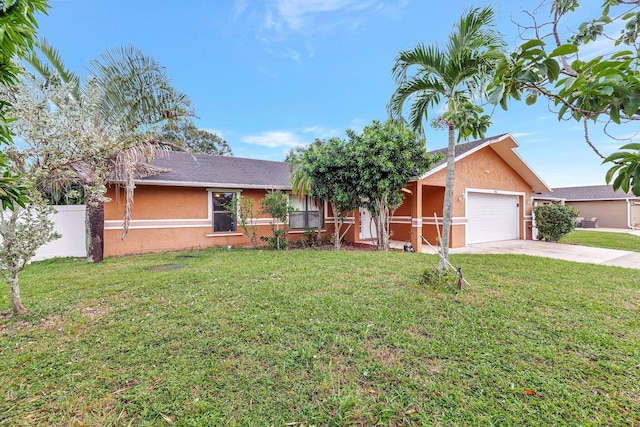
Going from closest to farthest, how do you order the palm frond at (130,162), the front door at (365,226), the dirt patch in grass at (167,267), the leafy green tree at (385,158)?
the dirt patch in grass at (167,267) → the palm frond at (130,162) → the leafy green tree at (385,158) → the front door at (365,226)

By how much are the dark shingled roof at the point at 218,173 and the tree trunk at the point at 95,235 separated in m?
1.52

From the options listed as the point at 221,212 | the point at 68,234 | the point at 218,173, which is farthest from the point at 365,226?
the point at 68,234

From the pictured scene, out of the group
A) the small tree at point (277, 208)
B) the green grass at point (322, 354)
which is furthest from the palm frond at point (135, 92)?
the green grass at point (322, 354)

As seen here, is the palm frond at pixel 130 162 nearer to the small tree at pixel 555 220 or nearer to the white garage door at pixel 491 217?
the white garage door at pixel 491 217

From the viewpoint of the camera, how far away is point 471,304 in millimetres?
4266

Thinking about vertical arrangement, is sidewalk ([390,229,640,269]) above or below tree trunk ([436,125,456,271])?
below

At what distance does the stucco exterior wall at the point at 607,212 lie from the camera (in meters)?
23.4

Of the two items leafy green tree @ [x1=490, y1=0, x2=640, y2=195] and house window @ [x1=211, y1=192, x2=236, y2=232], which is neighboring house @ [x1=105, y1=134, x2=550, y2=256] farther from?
leafy green tree @ [x1=490, y1=0, x2=640, y2=195]

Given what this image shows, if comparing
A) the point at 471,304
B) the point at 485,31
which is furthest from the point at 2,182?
the point at 485,31

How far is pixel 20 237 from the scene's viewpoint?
3.88m

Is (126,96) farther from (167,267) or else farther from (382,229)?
(382,229)

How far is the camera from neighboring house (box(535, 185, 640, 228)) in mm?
23188

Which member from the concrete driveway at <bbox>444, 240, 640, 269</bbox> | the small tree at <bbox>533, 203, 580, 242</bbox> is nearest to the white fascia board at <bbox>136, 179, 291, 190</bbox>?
the concrete driveway at <bbox>444, 240, 640, 269</bbox>

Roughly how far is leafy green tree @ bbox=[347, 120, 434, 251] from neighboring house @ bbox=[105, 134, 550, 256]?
111 cm
